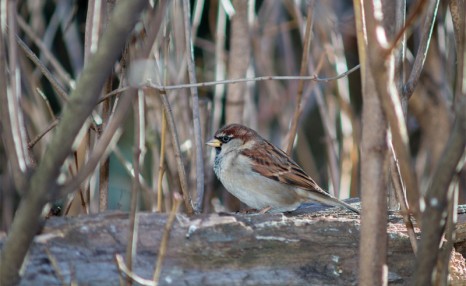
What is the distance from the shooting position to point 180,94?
10.4ft

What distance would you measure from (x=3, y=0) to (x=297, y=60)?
3.12 meters

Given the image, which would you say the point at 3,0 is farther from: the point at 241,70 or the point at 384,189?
the point at 241,70

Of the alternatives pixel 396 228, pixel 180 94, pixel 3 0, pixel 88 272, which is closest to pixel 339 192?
pixel 180 94

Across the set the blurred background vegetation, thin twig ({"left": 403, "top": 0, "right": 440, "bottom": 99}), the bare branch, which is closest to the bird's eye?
the blurred background vegetation

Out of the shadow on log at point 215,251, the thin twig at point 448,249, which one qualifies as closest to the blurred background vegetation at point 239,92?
the shadow on log at point 215,251

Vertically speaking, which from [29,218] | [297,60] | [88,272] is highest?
[297,60]

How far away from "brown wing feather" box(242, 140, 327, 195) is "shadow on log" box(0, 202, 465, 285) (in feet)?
3.64

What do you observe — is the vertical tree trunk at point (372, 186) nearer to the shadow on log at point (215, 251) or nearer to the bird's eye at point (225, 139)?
the shadow on log at point (215, 251)

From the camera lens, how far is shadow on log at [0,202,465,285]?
1.85 meters

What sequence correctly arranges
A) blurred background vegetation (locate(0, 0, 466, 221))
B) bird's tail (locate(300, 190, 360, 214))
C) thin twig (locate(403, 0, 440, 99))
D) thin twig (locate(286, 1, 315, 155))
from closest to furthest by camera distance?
thin twig (locate(403, 0, 440, 99)), thin twig (locate(286, 1, 315, 155)), bird's tail (locate(300, 190, 360, 214)), blurred background vegetation (locate(0, 0, 466, 221))

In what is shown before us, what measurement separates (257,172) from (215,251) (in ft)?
4.69

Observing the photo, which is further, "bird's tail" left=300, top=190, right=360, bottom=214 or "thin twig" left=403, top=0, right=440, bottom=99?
"bird's tail" left=300, top=190, right=360, bottom=214

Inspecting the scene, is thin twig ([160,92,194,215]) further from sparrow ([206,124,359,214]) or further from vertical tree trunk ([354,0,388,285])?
sparrow ([206,124,359,214])

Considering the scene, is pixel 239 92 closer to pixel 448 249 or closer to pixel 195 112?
pixel 195 112
